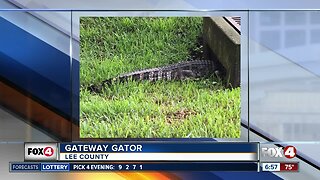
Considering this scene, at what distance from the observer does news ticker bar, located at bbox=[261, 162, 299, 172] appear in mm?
2414

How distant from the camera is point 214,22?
236 cm

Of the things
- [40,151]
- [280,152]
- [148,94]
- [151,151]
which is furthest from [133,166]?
[280,152]

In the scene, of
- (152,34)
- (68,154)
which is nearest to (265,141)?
(152,34)

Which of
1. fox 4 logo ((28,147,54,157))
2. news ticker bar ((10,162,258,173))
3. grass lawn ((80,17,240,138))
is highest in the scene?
grass lawn ((80,17,240,138))

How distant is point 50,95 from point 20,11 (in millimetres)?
477

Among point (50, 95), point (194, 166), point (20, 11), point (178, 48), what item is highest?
point (20, 11)

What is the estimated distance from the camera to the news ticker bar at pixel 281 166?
2.41 m

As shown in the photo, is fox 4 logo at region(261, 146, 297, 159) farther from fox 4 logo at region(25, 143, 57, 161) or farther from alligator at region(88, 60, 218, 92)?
fox 4 logo at region(25, 143, 57, 161)

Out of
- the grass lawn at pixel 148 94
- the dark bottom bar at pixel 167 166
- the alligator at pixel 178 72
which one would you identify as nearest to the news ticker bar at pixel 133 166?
the dark bottom bar at pixel 167 166

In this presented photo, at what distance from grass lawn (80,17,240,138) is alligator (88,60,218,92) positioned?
0.03 meters

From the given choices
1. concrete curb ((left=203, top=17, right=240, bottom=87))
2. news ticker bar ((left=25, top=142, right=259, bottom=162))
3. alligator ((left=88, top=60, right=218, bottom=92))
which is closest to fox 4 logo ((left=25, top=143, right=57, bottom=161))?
news ticker bar ((left=25, top=142, right=259, bottom=162))

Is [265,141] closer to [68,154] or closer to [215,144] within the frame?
[215,144]

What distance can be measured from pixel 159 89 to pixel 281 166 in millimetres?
794

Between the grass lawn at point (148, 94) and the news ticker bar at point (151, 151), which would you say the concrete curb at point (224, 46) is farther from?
the news ticker bar at point (151, 151)
